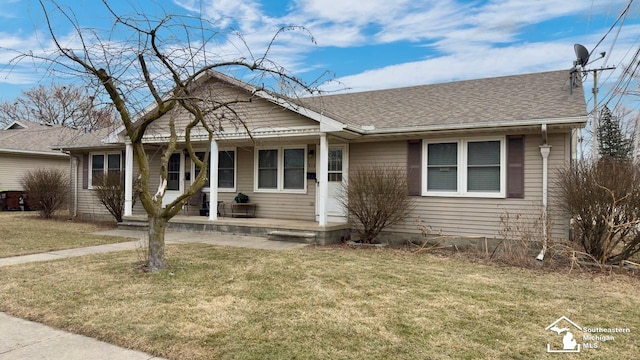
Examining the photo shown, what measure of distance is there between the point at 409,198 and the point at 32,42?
783 cm

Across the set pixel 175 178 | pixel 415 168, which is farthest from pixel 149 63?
pixel 175 178

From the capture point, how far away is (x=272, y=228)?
33.1ft

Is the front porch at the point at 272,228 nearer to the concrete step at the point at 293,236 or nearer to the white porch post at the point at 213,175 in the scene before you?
the concrete step at the point at 293,236

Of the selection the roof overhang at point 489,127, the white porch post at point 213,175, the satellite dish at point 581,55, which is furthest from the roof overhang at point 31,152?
the satellite dish at point 581,55

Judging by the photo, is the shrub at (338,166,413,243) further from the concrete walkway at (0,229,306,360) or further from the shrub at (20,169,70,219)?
the shrub at (20,169,70,219)

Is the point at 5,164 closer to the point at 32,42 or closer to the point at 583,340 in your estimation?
the point at 32,42

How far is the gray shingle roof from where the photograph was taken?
859 cm

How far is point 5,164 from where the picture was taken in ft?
65.7

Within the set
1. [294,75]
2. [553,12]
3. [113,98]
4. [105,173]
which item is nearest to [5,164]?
[105,173]

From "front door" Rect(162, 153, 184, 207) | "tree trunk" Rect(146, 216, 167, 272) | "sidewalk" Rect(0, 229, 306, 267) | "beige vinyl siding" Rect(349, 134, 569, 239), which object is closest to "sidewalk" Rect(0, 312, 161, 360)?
"tree trunk" Rect(146, 216, 167, 272)

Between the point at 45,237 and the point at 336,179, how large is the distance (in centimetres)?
734

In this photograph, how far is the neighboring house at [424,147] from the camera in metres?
8.52

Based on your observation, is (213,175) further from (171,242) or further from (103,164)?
(103,164)

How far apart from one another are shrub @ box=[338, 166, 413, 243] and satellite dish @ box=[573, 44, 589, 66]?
15.6ft
